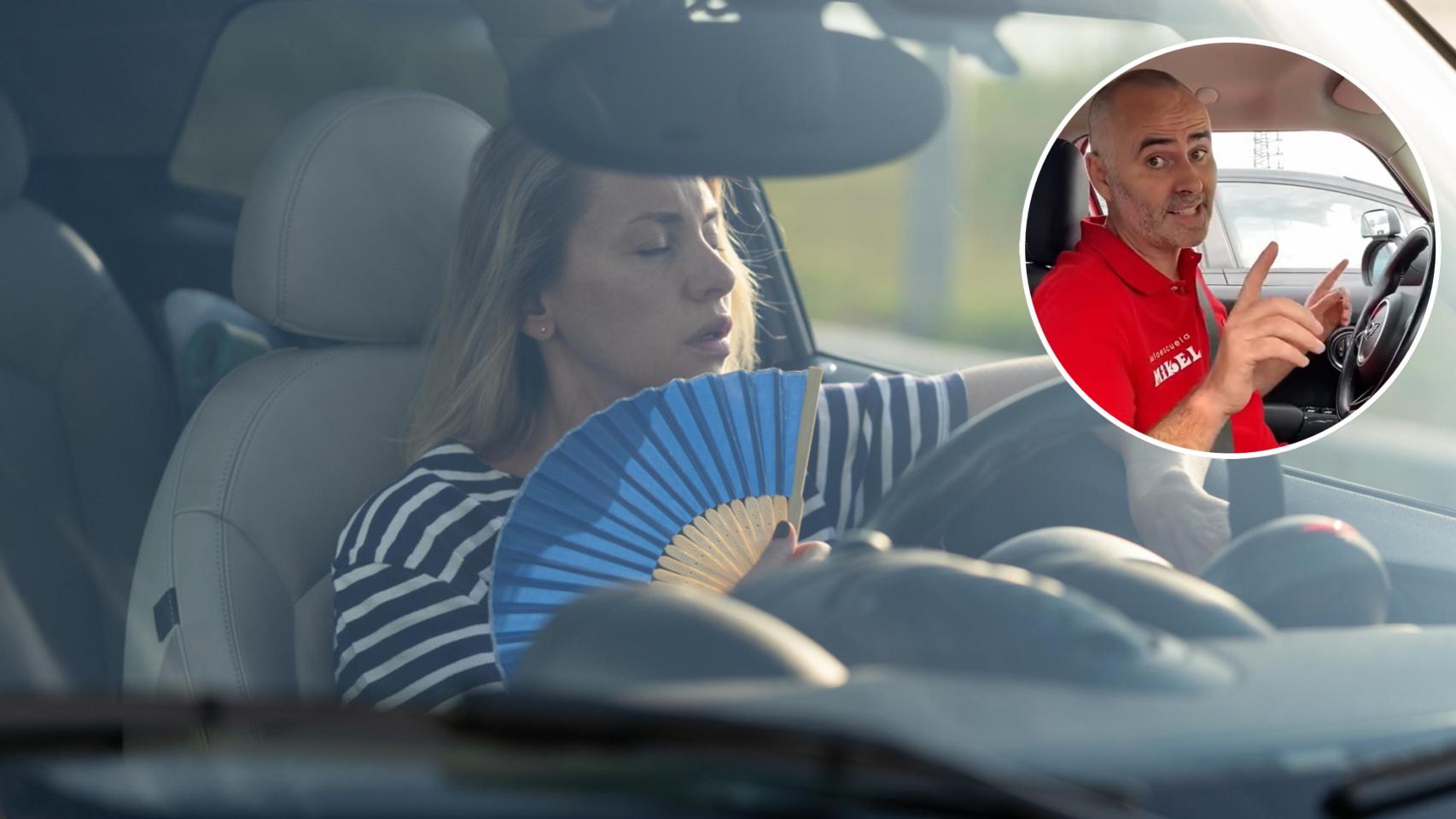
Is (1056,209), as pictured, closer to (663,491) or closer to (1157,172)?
(1157,172)

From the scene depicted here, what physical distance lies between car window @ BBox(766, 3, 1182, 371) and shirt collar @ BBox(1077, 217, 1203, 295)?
6 cm

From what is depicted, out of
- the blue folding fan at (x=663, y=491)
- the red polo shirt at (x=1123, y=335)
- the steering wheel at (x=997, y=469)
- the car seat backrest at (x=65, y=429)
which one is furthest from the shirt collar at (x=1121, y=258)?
the car seat backrest at (x=65, y=429)

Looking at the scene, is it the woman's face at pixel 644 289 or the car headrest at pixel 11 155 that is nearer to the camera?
the woman's face at pixel 644 289

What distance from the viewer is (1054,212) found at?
1218 millimetres

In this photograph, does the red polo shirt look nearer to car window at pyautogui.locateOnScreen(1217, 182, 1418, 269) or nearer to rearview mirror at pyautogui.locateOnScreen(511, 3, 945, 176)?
car window at pyautogui.locateOnScreen(1217, 182, 1418, 269)

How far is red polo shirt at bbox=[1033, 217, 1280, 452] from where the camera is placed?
1.21 meters

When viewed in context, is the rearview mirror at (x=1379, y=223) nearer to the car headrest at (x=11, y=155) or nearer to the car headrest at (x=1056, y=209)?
the car headrest at (x=1056, y=209)

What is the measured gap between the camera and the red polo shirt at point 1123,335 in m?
1.21

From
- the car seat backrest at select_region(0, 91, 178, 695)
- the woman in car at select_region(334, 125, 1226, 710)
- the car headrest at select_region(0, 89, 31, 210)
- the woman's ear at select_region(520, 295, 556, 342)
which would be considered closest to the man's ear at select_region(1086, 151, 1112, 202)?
the woman in car at select_region(334, 125, 1226, 710)

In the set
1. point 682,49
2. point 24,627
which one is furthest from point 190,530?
point 682,49

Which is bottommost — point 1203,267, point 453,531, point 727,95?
point 453,531

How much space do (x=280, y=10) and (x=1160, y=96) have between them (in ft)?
2.60

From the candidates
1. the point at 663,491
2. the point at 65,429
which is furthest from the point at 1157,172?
the point at 65,429

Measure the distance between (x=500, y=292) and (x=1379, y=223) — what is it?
2.50 feet
